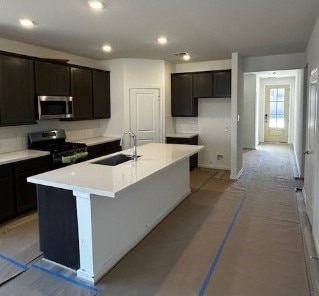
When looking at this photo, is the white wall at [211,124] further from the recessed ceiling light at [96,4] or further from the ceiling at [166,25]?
the recessed ceiling light at [96,4]

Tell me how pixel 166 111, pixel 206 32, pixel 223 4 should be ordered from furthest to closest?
pixel 166 111 < pixel 206 32 < pixel 223 4

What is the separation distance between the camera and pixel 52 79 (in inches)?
181

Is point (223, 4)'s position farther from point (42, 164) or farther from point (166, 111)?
point (166, 111)

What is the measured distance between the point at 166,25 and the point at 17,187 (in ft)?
9.50

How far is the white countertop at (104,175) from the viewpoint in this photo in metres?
2.37

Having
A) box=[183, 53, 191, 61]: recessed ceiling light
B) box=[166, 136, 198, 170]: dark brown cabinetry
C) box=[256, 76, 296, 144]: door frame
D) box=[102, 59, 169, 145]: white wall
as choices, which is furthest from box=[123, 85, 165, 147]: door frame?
box=[256, 76, 296, 144]: door frame

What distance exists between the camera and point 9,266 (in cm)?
274

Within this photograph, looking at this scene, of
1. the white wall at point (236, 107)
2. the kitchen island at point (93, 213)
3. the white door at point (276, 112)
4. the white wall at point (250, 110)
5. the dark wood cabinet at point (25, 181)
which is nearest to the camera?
the kitchen island at point (93, 213)

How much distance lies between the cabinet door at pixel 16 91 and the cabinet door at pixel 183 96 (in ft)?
10.9

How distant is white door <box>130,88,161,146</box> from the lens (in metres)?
6.12

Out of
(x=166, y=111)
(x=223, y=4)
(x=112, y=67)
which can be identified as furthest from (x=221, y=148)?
(x=223, y=4)

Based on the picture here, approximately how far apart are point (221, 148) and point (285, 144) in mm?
5598

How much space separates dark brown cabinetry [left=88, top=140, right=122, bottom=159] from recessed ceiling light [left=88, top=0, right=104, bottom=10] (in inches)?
105

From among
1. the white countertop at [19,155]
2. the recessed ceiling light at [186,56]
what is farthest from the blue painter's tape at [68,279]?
the recessed ceiling light at [186,56]
